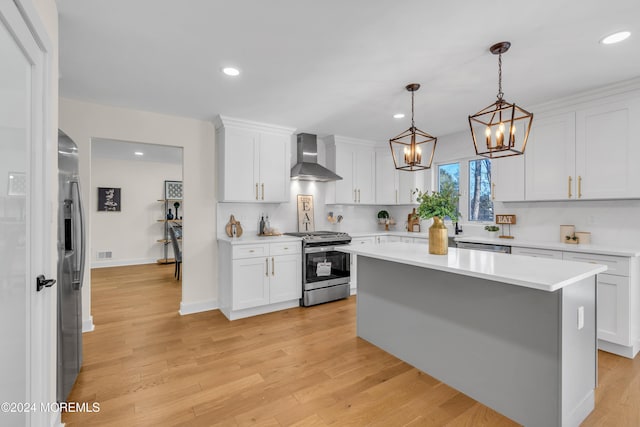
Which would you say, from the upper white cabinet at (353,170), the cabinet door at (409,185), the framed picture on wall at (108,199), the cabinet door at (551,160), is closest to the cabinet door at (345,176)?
the upper white cabinet at (353,170)

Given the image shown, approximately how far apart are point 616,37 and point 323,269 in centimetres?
363

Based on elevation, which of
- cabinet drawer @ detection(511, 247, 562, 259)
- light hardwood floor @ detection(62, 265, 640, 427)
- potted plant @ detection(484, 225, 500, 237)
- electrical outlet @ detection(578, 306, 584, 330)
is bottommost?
light hardwood floor @ detection(62, 265, 640, 427)

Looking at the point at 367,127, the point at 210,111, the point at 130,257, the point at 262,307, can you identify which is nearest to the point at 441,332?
the point at 262,307

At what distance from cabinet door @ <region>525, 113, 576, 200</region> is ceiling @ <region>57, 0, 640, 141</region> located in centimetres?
31

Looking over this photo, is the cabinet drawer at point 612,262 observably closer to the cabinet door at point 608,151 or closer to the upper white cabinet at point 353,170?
the cabinet door at point 608,151

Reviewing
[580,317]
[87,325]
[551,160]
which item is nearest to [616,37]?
[551,160]

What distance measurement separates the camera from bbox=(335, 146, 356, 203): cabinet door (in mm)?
4953

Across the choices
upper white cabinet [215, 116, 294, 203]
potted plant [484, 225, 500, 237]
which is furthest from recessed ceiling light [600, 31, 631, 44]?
upper white cabinet [215, 116, 294, 203]

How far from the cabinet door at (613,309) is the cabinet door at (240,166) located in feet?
12.6

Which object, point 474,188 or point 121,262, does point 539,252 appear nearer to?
point 474,188

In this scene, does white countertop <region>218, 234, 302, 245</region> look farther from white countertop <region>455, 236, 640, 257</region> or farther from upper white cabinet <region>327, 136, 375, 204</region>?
white countertop <region>455, 236, 640, 257</region>

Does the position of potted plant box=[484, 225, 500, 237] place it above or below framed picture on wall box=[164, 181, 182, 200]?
below

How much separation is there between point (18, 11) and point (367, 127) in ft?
12.2

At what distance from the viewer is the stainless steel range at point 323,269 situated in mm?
4195
